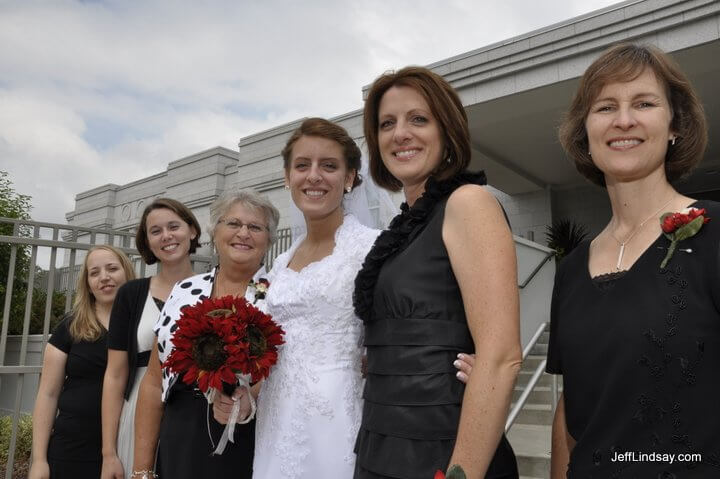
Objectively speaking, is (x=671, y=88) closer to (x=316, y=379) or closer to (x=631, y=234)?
(x=631, y=234)

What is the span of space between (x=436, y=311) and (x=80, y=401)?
280cm

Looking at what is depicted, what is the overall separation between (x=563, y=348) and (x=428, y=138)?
0.78 m

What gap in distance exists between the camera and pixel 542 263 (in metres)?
9.74

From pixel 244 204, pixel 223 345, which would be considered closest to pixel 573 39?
pixel 244 204

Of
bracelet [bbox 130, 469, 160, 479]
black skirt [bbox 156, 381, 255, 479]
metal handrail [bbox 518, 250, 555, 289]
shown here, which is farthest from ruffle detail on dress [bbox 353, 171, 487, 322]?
metal handrail [bbox 518, 250, 555, 289]

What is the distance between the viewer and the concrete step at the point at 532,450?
5043 mm

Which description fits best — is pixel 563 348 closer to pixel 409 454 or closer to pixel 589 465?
pixel 589 465

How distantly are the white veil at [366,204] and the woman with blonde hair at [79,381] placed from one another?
162 cm

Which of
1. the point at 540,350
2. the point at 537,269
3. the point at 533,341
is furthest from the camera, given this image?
the point at 537,269

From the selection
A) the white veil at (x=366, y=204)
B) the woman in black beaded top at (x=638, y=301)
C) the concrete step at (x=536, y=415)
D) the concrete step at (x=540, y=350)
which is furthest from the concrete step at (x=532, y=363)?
the woman in black beaded top at (x=638, y=301)

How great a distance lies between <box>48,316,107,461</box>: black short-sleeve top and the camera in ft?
11.3

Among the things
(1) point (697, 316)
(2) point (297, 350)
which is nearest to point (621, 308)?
(1) point (697, 316)

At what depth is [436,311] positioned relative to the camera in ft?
5.39

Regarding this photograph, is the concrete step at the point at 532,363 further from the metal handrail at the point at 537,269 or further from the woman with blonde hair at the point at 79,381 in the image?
the woman with blonde hair at the point at 79,381
